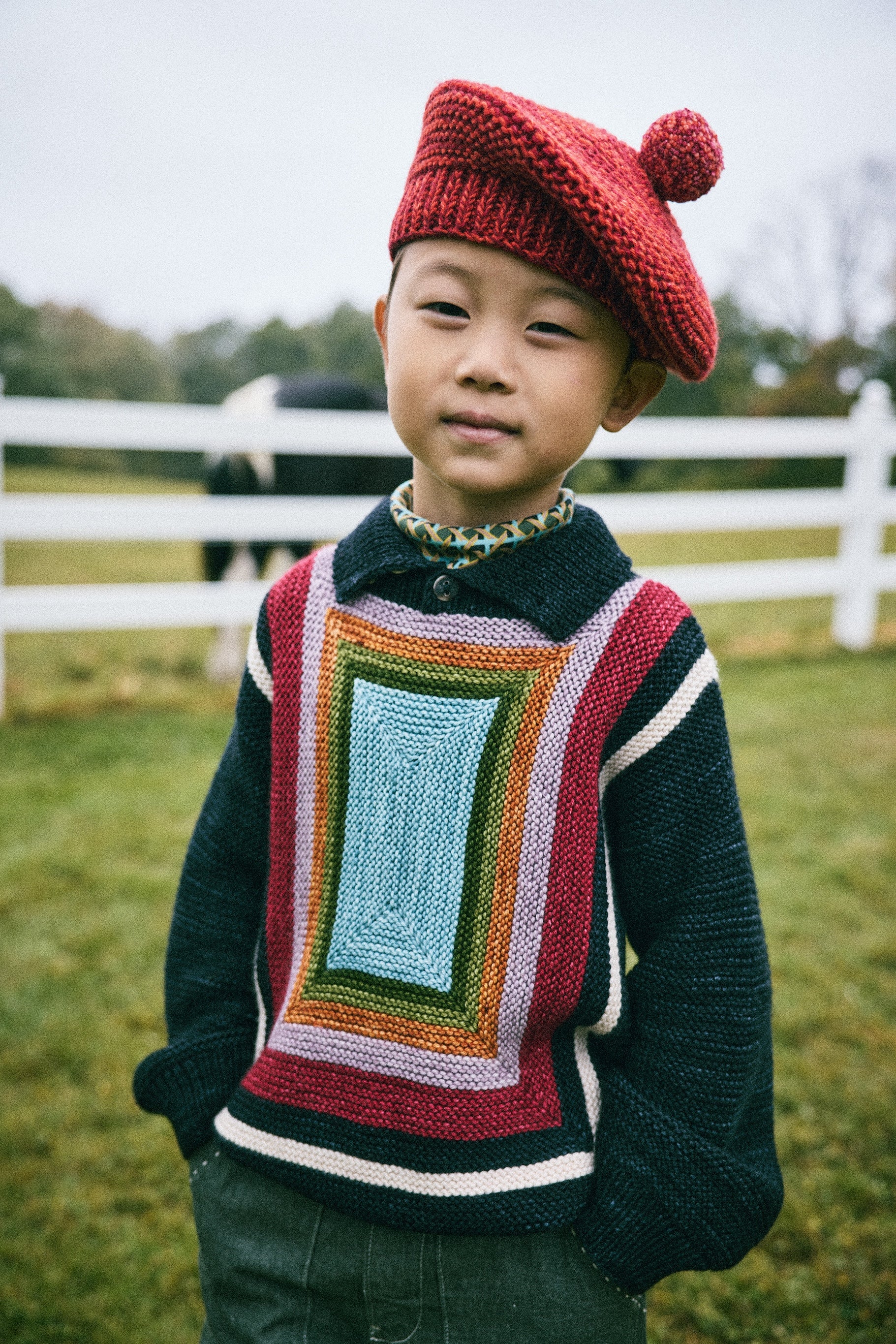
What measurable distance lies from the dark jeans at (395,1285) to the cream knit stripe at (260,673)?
1.73 feet

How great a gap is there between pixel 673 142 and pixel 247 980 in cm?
102

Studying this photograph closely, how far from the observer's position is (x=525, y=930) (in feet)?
3.51

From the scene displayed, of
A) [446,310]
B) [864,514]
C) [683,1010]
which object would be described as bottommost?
[864,514]

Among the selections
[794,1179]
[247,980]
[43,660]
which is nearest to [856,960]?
[794,1179]

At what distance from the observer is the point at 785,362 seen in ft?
62.1

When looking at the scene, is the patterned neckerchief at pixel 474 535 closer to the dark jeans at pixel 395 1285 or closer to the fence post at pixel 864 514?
the dark jeans at pixel 395 1285

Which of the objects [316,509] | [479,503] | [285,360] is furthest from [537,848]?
[285,360]

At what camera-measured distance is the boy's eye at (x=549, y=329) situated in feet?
3.43

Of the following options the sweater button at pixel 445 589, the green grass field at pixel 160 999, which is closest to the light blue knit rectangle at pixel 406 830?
the sweater button at pixel 445 589

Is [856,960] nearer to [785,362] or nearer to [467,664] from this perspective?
[467,664]

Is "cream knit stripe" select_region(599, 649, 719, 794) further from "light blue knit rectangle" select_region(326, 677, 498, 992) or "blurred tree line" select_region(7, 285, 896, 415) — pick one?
"blurred tree line" select_region(7, 285, 896, 415)

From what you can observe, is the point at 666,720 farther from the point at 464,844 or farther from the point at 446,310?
the point at 446,310

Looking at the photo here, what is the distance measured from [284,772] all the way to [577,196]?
65 cm

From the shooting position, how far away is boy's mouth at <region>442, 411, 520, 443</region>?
→ 3.42 feet
